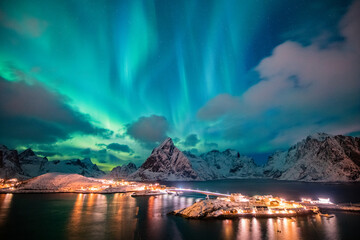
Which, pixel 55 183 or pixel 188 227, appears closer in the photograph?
pixel 188 227

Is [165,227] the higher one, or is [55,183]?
[55,183]

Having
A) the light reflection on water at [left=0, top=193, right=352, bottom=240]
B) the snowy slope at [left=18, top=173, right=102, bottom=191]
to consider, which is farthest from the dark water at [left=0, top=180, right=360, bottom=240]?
the snowy slope at [left=18, top=173, right=102, bottom=191]

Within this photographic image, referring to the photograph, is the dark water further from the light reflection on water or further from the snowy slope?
the snowy slope

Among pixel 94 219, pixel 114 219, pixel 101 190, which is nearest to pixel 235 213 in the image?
pixel 114 219

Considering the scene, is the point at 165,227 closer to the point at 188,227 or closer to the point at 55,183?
the point at 188,227

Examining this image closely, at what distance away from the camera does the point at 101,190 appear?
182 meters

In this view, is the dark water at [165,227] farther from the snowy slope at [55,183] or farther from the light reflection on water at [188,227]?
the snowy slope at [55,183]

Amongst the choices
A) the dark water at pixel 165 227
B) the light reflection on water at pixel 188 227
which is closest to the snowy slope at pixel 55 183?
the light reflection on water at pixel 188 227

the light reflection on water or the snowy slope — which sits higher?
the snowy slope

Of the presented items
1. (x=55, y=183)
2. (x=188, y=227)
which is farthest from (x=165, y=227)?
(x=55, y=183)

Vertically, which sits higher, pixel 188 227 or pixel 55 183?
pixel 55 183

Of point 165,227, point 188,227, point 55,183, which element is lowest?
point 165,227

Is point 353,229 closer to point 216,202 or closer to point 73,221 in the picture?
point 216,202

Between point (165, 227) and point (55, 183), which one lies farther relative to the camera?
point (55, 183)
